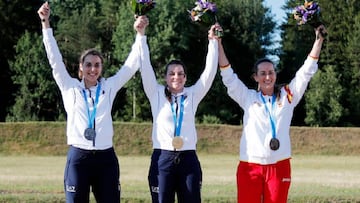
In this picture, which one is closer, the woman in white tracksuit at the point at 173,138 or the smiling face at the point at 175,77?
the woman in white tracksuit at the point at 173,138

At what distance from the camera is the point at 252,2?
195 feet

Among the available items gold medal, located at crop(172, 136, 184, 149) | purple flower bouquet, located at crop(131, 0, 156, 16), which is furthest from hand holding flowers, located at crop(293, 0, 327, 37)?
gold medal, located at crop(172, 136, 184, 149)

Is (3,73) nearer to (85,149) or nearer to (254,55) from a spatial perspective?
(254,55)

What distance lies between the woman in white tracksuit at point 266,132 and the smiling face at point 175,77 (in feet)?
1.63

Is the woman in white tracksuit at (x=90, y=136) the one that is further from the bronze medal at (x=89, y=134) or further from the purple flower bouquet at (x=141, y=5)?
the purple flower bouquet at (x=141, y=5)

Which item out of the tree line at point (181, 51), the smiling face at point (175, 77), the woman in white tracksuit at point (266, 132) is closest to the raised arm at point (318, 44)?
the woman in white tracksuit at point (266, 132)

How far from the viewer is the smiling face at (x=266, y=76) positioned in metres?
7.27

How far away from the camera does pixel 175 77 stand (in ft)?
23.8

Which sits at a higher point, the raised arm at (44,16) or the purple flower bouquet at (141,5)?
the purple flower bouquet at (141,5)

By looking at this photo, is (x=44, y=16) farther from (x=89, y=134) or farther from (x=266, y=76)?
(x=266, y=76)

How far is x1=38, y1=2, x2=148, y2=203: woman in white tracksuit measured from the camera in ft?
22.5

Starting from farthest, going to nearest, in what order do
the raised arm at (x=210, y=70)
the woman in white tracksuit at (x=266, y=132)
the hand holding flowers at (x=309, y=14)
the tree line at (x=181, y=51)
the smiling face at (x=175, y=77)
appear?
the tree line at (x=181, y=51), the hand holding flowers at (x=309, y=14), the raised arm at (x=210, y=70), the smiling face at (x=175, y=77), the woman in white tracksuit at (x=266, y=132)

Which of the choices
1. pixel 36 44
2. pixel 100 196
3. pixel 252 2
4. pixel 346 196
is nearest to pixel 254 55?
pixel 252 2

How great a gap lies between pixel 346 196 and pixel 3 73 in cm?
5110
